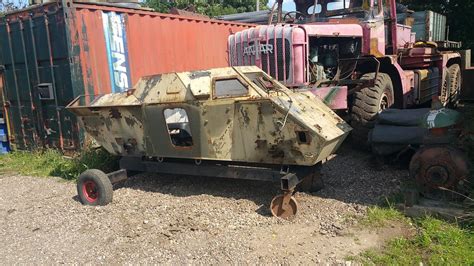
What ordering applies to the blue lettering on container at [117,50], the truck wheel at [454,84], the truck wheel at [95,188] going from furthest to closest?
the truck wheel at [454,84] → the blue lettering on container at [117,50] → the truck wheel at [95,188]

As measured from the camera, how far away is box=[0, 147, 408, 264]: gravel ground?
402 centimetres

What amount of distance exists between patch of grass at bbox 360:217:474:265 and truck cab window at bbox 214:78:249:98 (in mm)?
2173

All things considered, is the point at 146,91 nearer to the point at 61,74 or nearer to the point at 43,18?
the point at 61,74

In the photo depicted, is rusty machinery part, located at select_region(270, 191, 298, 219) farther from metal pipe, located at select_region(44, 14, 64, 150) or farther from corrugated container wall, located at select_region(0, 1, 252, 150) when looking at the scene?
metal pipe, located at select_region(44, 14, 64, 150)

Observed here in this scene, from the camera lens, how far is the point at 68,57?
7.24 meters

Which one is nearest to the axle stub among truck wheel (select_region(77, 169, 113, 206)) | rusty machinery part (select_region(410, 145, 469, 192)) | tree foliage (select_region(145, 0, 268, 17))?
rusty machinery part (select_region(410, 145, 469, 192))

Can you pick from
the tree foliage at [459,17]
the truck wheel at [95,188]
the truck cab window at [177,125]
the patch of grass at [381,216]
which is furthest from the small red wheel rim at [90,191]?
the tree foliage at [459,17]

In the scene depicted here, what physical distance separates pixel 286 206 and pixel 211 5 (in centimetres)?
2766

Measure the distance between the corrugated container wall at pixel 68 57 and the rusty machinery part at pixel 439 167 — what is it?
5.27 m

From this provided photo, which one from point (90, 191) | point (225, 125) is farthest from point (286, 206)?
point (90, 191)

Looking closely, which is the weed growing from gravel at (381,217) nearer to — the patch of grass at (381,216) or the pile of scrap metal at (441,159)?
the patch of grass at (381,216)

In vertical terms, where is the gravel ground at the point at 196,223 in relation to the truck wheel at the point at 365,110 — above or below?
below

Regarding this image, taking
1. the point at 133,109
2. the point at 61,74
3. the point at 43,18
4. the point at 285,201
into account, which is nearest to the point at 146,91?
the point at 133,109

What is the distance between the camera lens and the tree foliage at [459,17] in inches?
623
